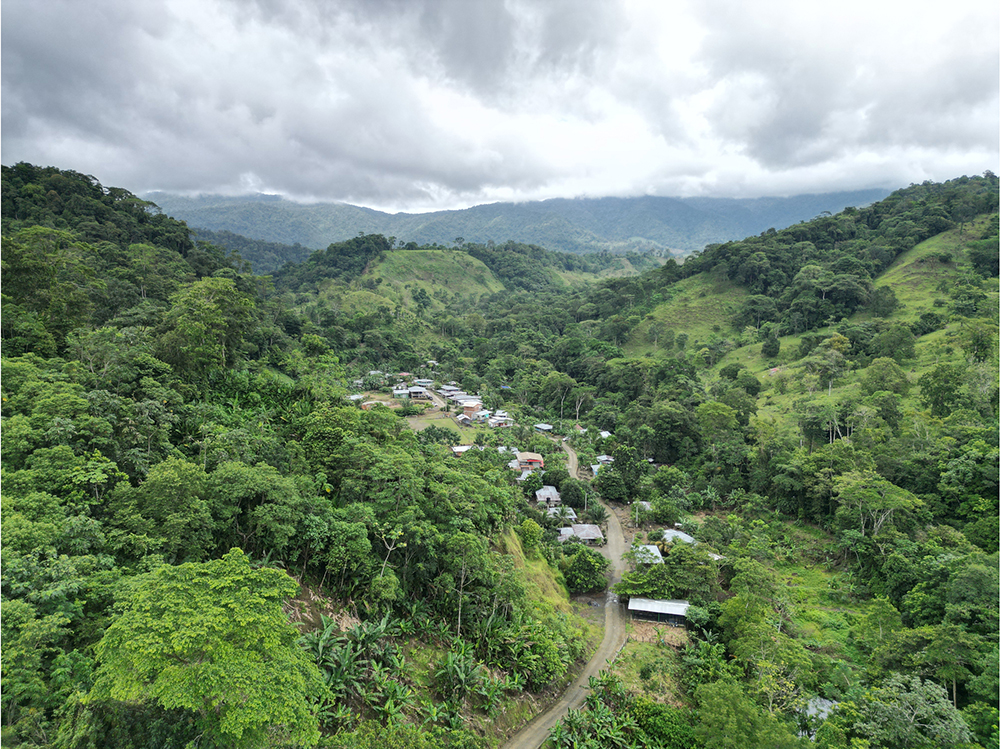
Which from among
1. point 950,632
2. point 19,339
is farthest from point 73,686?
point 950,632

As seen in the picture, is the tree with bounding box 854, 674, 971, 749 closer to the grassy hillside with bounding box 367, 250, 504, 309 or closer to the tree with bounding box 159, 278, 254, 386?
the tree with bounding box 159, 278, 254, 386

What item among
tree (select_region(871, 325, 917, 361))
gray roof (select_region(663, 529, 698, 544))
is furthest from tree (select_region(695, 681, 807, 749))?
tree (select_region(871, 325, 917, 361))

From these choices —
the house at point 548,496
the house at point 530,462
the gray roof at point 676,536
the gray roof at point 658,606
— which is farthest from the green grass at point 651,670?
the house at point 530,462

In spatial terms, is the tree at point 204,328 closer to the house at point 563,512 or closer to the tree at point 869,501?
the house at point 563,512

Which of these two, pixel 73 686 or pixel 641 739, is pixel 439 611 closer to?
pixel 641 739

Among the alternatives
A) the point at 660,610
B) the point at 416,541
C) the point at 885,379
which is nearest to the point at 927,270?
the point at 885,379

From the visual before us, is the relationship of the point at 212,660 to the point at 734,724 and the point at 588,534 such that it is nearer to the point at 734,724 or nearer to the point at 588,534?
the point at 734,724
